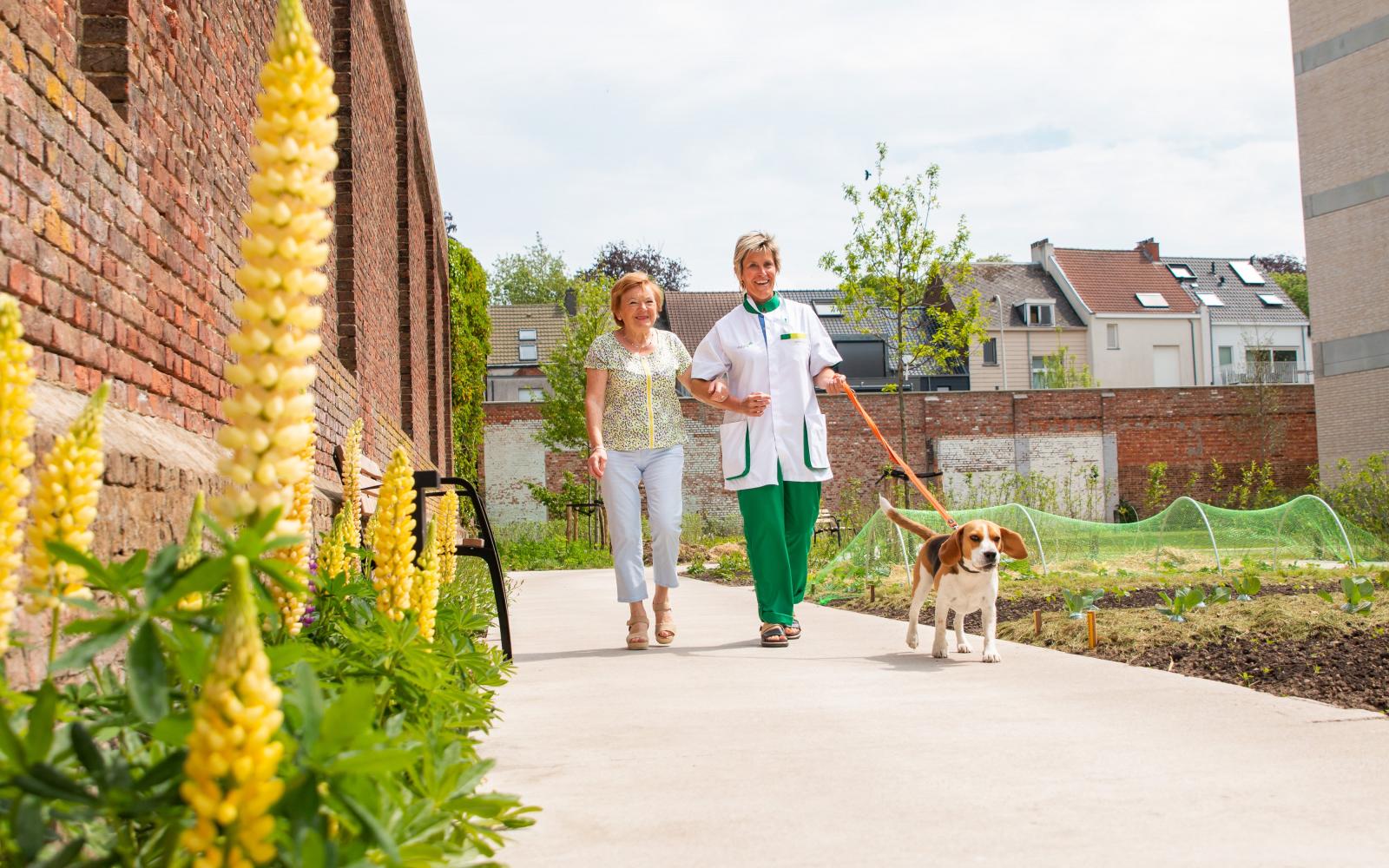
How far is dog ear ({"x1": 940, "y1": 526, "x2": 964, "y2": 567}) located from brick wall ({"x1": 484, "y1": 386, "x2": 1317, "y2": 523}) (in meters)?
24.1

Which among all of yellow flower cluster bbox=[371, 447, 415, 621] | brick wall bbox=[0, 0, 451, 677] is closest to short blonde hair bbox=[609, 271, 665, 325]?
brick wall bbox=[0, 0, 451, 677]

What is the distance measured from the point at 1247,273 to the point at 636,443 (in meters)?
54.0

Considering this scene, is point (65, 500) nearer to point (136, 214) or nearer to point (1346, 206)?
point (136, 214)

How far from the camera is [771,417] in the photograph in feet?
21.4

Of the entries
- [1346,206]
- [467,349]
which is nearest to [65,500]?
[467,349]

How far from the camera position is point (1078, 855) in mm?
2322

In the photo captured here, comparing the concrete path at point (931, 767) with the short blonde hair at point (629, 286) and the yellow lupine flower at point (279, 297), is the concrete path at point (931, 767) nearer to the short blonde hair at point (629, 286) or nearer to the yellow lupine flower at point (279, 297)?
the yellow lupine flower at point (279, 297)

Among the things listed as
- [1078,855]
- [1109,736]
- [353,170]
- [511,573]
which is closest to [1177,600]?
[1109,736]

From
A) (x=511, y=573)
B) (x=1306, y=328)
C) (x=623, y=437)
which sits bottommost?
(x=511, y=573)

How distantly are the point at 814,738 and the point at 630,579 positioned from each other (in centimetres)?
274

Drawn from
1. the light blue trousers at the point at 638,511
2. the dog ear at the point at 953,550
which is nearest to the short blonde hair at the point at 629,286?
the light blue trousers at the point at 638,511

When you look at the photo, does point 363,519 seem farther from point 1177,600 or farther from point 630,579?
point 1177,600

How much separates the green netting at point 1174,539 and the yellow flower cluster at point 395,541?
911 cm

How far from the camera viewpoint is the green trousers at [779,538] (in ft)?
20.7
